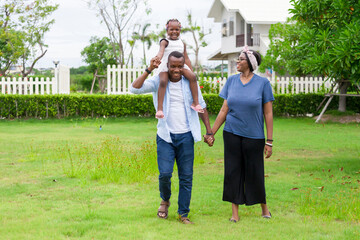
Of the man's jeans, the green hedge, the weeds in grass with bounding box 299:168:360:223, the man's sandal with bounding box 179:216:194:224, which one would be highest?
the green hedge

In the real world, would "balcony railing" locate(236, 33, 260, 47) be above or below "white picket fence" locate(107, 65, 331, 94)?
above

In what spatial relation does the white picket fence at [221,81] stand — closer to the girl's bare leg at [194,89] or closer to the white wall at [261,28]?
the white wall at [261,28]

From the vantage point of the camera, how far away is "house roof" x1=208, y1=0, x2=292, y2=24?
2947cm

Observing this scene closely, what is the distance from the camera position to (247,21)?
29.0 metres

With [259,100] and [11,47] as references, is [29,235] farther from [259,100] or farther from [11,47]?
[11,47]

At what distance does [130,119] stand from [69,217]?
12.1 m

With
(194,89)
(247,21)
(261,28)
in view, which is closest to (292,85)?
(247,21)

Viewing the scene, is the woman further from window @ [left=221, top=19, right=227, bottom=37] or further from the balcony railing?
window @ [left=221, top=19, right=227, bottom=37]

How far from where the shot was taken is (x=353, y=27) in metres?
7.77

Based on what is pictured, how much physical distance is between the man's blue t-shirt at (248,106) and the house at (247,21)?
24540mm

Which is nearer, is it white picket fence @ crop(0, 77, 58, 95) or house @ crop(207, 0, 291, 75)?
white picket fence @ crop(0, 77, 58, 95)

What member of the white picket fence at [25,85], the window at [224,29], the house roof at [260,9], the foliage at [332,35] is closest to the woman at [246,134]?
the foliage at [332,35]

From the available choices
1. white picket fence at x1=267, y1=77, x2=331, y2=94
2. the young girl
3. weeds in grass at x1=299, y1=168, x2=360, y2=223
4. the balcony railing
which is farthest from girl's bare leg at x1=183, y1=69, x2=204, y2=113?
the balcony railing

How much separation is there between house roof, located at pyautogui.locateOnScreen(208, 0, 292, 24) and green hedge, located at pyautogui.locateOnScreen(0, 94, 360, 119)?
12.3 m
